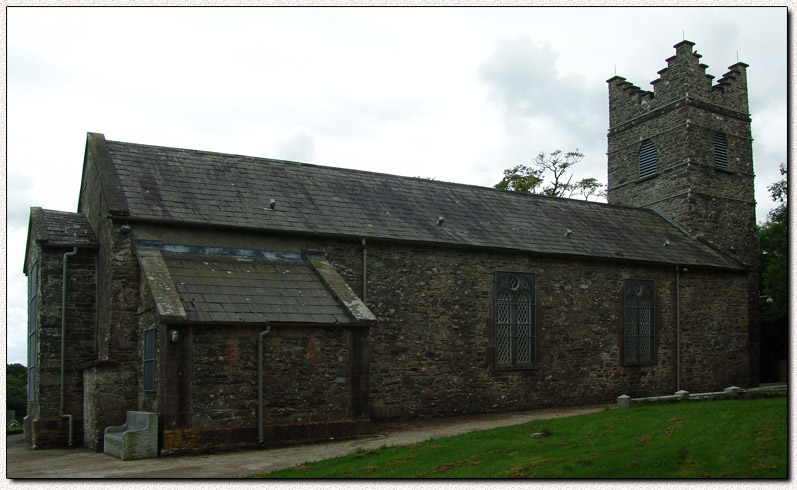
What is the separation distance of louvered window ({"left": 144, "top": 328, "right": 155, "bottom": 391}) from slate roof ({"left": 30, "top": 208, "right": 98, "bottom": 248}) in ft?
12.3

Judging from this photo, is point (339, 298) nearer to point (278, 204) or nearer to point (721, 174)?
point (278, 204)

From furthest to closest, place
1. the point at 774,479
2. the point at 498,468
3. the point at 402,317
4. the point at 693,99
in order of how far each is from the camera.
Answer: the point at 693,99
the point at 402,317
the point at 498,468
the point at 774,479

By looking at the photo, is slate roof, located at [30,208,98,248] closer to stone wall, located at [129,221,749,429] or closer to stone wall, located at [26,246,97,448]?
stone wall, located at [26,246,97,448]

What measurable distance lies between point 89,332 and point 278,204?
553cm

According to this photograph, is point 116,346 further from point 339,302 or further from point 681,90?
point 681,90

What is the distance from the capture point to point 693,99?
3014 centimetres

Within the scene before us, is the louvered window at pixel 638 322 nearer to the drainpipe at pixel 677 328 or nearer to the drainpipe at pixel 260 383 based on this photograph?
the drainpipe at pixel 677 328

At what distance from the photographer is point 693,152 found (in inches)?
1169

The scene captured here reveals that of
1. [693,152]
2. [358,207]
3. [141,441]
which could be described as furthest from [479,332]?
[693,152]

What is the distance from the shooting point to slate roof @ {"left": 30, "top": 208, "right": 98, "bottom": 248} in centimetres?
1842

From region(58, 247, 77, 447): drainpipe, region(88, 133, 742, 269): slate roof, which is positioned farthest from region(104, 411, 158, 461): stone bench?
region(88, 133, 742, 269): slate roof

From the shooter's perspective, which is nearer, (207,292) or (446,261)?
(207,292)

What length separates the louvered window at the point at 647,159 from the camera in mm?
31328

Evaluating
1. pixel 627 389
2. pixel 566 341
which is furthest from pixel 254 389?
pixel 627 389
